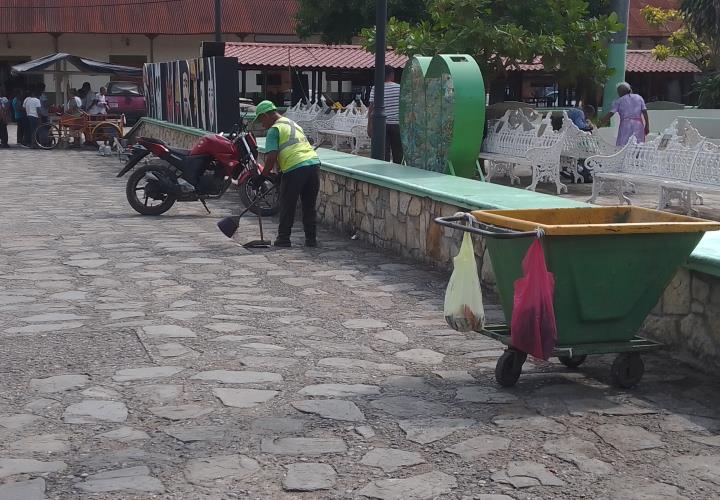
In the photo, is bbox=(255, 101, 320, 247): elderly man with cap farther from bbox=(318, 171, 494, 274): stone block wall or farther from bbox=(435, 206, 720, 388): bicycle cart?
bbox=(435, 206, 720, 388): bicycle cart

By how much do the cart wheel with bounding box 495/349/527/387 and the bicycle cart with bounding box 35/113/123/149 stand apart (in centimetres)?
2136

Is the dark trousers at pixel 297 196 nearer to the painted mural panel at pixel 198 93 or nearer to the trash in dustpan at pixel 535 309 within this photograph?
the trash in dustpan at pixel 535 309

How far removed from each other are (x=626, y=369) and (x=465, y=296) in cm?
90

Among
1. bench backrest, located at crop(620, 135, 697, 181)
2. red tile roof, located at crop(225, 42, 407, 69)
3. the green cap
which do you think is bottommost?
bench backrest, located at crop(620, 135, 697, 181)

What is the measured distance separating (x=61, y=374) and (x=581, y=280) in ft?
8.92

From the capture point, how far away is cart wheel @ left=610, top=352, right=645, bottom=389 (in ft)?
17.6

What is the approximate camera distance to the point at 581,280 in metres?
5.19

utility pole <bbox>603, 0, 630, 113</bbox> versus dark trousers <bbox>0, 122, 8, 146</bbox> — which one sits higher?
utility pole <bbox>603, 0, 630, 113</bbox>

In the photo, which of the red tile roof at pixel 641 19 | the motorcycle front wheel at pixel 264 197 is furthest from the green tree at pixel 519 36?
the red tile roof at pixel 641 19

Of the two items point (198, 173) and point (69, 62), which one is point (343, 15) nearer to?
point (69, 62)

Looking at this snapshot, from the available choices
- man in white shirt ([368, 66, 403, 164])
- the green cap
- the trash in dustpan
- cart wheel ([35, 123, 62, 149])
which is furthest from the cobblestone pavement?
cart wheel ([35, 123, 62, 149])

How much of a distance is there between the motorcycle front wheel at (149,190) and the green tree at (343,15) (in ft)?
73.2

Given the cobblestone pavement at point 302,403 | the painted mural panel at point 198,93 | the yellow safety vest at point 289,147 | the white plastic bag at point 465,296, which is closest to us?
the cobblestone pavement at point 302,403

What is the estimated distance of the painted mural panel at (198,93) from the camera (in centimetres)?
1823
